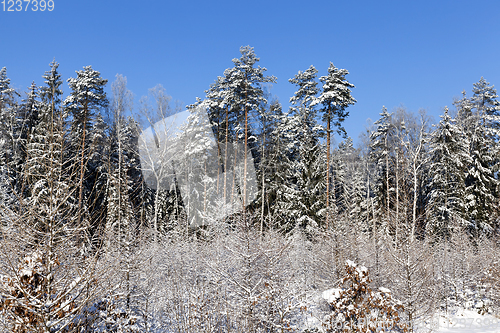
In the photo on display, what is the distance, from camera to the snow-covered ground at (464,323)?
1371 centimetres

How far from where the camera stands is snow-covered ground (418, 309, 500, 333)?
540 inches

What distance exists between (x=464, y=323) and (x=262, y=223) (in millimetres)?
13252

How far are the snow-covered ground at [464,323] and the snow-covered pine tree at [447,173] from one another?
9.04 m

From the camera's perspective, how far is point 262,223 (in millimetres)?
A: 24359

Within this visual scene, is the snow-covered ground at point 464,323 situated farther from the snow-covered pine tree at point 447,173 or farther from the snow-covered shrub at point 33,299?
the snow-covered shrub at point 33,299

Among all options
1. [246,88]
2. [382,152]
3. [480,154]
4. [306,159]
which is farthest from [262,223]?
[480,154]

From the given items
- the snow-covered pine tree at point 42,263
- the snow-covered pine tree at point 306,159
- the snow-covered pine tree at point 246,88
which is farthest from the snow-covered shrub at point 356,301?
the snow-covered pine tree at point 246,88

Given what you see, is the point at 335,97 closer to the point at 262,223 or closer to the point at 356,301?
the point at 262,223

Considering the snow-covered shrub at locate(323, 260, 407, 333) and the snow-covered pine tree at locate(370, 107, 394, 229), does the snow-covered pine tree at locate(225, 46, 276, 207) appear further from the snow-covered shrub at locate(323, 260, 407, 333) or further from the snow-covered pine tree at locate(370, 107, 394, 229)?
the snow-covered shrub at locate(323, 260, 407, 333)

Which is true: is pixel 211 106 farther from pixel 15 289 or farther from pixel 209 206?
pixel 15 289

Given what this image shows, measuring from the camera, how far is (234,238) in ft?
33.1

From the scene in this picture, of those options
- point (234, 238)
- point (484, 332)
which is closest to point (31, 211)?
point (234, 238)

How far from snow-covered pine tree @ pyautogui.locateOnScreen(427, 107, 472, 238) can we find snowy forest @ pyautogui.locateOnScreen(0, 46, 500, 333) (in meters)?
0.13

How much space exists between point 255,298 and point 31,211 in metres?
6.13
